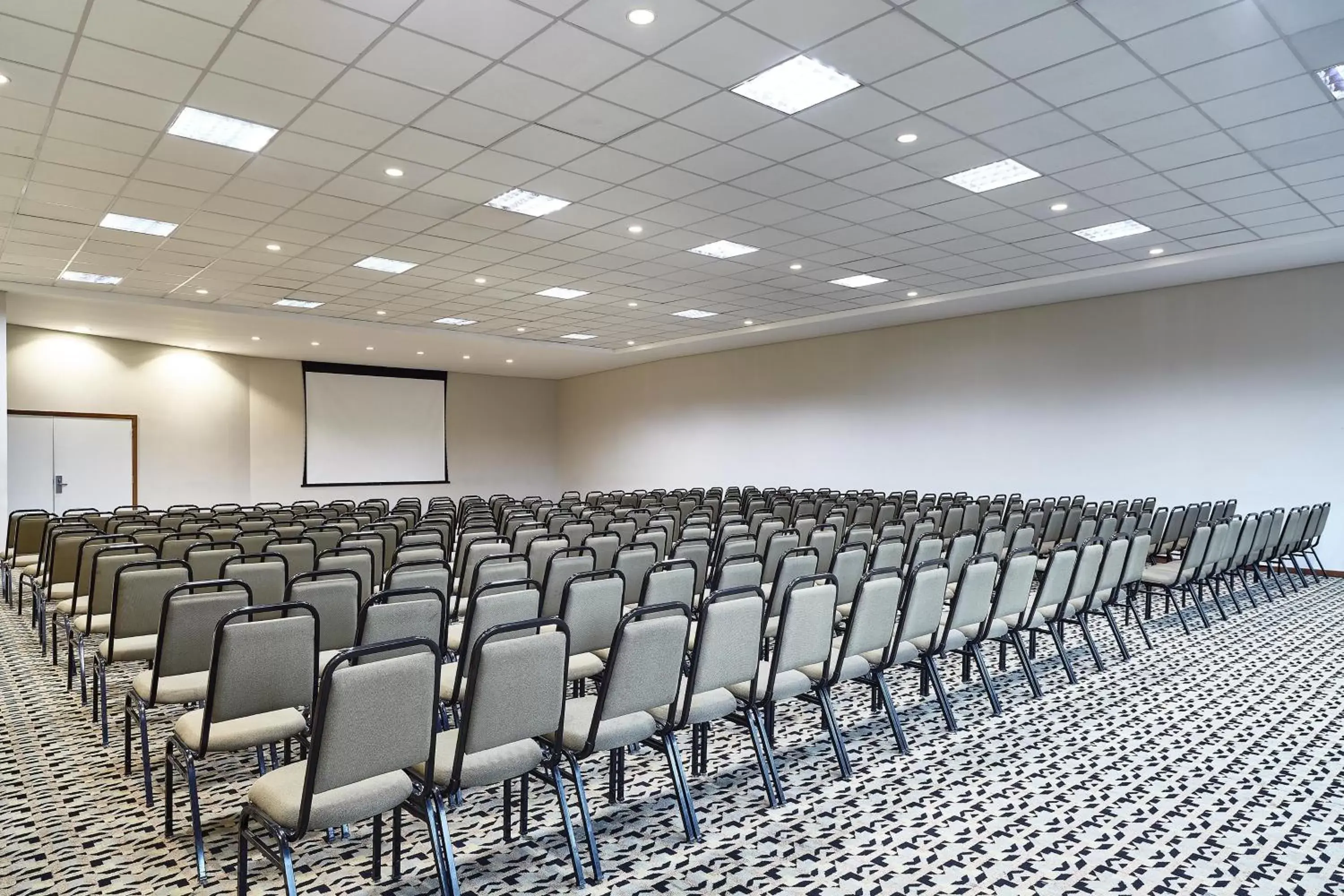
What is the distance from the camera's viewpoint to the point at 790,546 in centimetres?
687

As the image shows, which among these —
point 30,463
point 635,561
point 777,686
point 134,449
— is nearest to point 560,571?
point 635,561

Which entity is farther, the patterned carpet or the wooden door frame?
the wooden door frame

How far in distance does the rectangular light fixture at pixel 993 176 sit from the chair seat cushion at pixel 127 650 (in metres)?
7.44

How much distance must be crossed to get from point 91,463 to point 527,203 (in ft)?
42.9

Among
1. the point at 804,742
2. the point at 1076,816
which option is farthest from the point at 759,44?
the point at 1076,816

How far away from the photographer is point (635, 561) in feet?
18.3

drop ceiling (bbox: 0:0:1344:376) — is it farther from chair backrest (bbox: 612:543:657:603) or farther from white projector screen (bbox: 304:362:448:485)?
white projector screen (bbox: 304:362:448:485)

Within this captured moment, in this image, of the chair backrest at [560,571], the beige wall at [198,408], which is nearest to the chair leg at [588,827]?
the chair backrest at [560,571]

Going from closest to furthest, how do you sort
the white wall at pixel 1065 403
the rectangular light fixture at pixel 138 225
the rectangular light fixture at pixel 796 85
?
the rectangular light fixture at pixel 796 85 < the rectangular light fixture at pixel 138 225 < the white wall at pixel 1065 403

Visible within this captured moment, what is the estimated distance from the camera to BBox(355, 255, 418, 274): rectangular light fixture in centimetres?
1047

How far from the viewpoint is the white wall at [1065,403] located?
36.3 ft

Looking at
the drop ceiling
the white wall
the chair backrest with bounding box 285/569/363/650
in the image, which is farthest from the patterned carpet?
the white wall

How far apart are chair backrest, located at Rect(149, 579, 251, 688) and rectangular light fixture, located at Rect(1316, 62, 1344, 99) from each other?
7536mm

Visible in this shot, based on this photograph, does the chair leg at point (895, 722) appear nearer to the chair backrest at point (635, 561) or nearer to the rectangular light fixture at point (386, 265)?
the chair backrest at point (635, 561)
